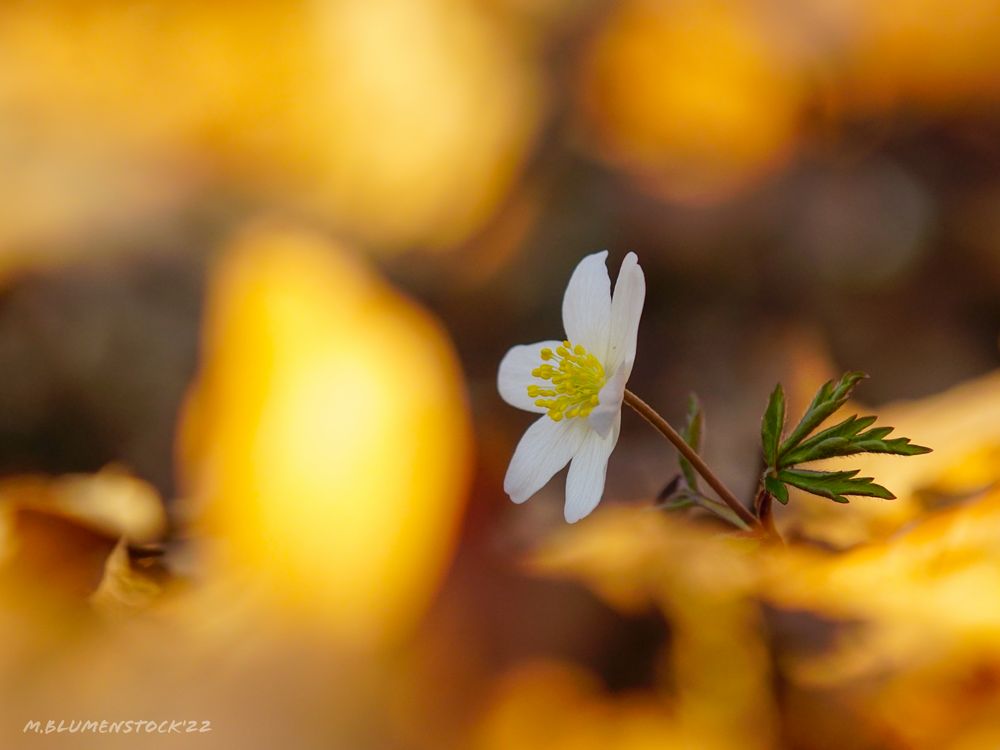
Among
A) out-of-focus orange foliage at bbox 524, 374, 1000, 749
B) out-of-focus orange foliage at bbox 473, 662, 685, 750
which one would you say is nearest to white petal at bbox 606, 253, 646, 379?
out-of-focus orange foliage at bbox 524, 374, 1000, 749

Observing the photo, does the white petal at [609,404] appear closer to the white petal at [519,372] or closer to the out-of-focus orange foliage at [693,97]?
the white petal at [519,372]

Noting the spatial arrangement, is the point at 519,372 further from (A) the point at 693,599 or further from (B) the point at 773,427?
(A) the point at 693,599

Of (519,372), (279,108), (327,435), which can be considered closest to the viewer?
(519,372)

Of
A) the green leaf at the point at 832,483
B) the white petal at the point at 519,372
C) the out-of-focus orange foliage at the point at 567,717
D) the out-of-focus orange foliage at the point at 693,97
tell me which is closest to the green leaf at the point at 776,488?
the green leaf at the point at 832,483

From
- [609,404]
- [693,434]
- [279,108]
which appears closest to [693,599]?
[693,434]

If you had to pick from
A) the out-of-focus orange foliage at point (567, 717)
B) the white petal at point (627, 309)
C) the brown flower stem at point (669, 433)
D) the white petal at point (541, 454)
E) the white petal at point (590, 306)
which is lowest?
the out-of-focus orange foliage at point (567, 717)

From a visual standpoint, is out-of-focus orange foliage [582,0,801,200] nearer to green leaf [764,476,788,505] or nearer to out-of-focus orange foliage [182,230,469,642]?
out-of-focus orange foliage [182,230,469,642]
